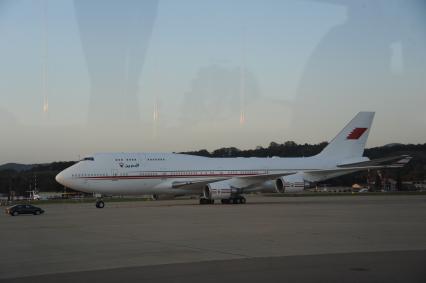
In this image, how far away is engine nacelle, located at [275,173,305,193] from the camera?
41125 mm

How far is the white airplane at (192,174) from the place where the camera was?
1563 inches

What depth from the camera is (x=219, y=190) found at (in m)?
40.4

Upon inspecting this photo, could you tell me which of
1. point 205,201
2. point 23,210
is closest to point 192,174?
point 205,201

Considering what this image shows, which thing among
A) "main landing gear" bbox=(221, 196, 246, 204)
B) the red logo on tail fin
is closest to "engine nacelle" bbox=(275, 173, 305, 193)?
"main landing gear" bbox=(221, 196, 246, 204)

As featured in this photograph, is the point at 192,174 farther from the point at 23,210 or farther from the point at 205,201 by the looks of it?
the point at 23,210

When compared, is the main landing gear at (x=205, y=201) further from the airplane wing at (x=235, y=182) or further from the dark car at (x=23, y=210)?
the dark car at (x=23, y=210)

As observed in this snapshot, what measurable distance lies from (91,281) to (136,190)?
31690mm

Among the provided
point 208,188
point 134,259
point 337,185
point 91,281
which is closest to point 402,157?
point 208,188

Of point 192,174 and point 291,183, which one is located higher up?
point 192,174

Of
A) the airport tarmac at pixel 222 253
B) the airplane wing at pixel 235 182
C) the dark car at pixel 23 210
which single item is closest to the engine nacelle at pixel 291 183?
the airplane wing at pixel 235 182

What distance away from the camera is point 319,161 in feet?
158

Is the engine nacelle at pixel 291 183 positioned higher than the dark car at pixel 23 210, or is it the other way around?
the engine nacelle at pixel 291 183

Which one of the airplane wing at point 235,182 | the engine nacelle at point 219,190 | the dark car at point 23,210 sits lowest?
the dark car at point 23,210

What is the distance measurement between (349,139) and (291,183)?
34.9 feet
